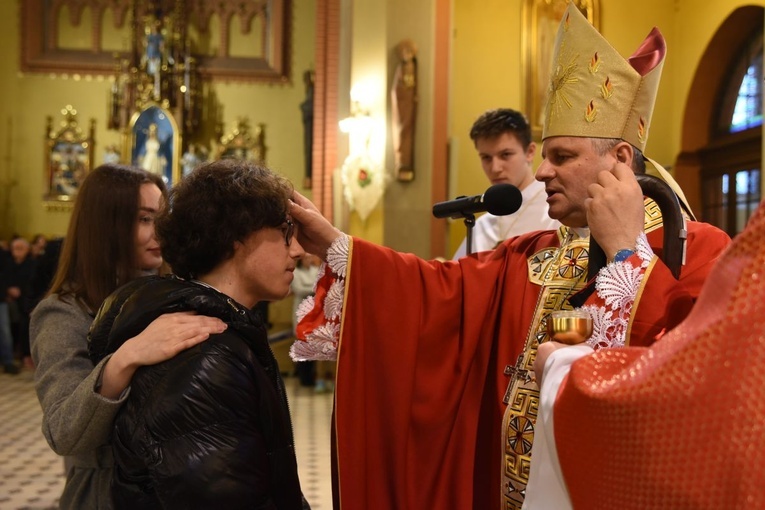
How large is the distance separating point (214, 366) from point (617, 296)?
31.6 inches

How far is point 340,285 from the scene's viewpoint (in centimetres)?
207

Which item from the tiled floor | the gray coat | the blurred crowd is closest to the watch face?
the gray coat

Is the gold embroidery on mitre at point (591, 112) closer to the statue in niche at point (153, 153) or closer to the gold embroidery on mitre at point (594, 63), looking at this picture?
the gold embroidery on mitre at point (594, 63)

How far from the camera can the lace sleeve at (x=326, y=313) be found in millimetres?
2059

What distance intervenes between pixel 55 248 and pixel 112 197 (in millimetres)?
607

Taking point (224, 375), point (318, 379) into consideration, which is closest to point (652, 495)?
point (224, 375)

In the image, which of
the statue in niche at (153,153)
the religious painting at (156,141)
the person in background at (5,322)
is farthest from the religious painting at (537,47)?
the person in background at (5,322)

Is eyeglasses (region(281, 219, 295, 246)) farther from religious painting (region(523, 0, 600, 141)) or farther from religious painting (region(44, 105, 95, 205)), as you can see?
religious painting (region(44, 105, 95, 205))

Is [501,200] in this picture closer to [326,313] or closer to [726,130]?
[326,313]

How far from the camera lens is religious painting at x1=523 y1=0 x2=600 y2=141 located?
31.0 ft

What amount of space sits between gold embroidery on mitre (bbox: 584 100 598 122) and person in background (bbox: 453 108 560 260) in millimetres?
1601

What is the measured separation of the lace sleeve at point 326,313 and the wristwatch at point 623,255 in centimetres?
73

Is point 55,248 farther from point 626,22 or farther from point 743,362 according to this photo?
point 626,22

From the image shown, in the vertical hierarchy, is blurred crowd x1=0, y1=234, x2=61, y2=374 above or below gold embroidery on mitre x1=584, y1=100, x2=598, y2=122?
below
